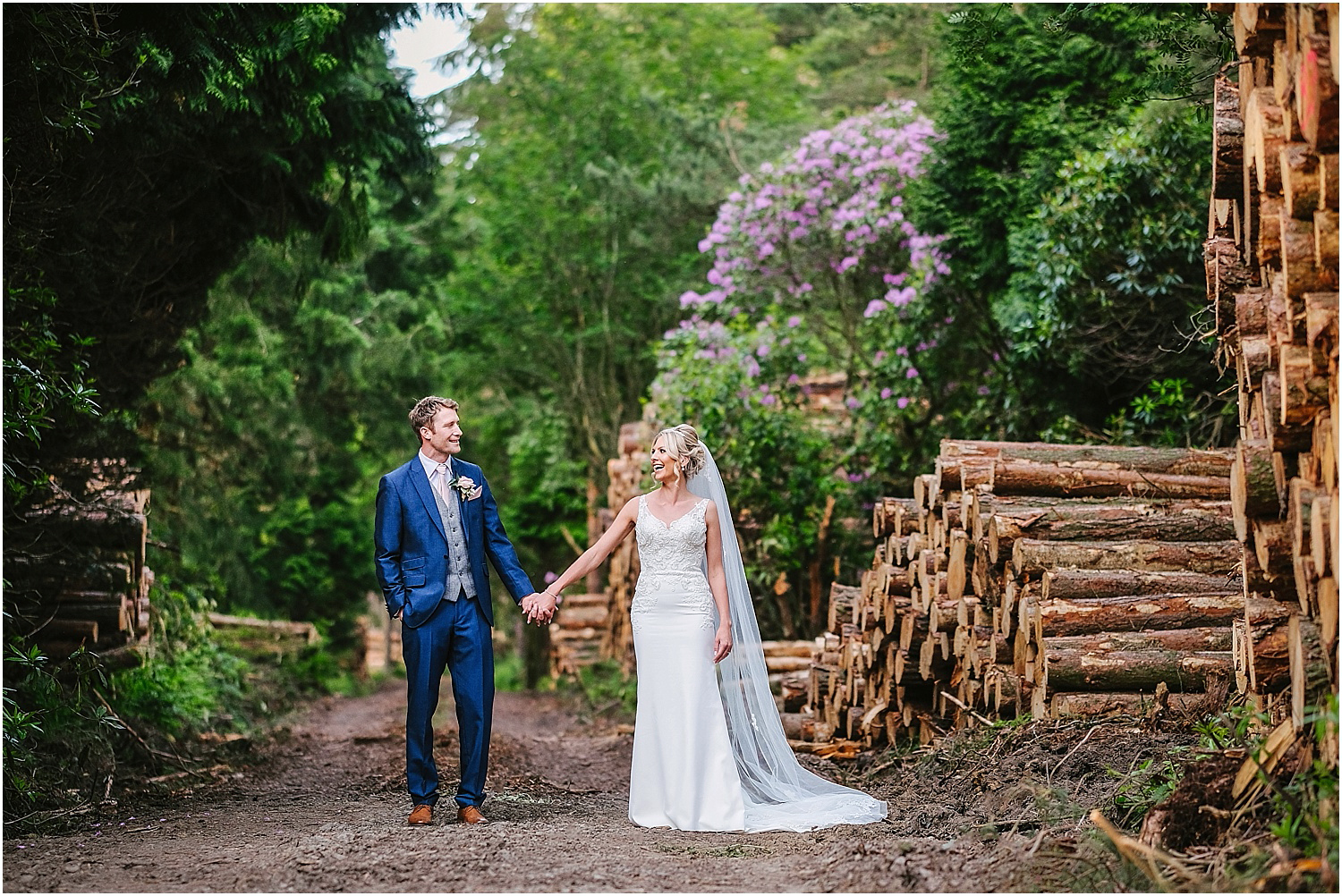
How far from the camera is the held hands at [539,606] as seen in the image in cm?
740

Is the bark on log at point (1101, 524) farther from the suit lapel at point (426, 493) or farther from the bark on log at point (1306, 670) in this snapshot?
the suit lapel at point (426, 493)

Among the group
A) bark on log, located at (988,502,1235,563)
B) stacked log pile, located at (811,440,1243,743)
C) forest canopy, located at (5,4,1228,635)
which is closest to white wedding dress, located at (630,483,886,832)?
stacked log pile, located at (811,440,1243,743)

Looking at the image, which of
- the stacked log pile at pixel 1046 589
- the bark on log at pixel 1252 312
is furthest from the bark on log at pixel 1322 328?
the stacked log pile at pixel 1046 589

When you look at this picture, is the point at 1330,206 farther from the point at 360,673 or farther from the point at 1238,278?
the point at 360,673

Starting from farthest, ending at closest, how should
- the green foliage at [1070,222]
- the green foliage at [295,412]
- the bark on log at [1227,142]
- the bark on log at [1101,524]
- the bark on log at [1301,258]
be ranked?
the green foliage at [295,412], the green foliage at [1070,222], the bark on log at [1101,524], the bark on log at [1227,142], the bark on log at [1301,258]

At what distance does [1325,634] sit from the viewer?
4.59m

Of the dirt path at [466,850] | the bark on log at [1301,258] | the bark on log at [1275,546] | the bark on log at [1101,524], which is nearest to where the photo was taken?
the bark on log at [1301,258]

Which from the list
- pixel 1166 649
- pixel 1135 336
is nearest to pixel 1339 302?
pixel 1166 649

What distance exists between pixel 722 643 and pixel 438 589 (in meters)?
1.59

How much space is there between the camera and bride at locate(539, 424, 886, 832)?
7.05m

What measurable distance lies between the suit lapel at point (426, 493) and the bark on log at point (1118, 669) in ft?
11.5

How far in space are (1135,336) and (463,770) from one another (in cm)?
735

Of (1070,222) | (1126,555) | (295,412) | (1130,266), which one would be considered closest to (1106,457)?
(1126,555)

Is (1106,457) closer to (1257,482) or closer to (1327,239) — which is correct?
(1257,482)
